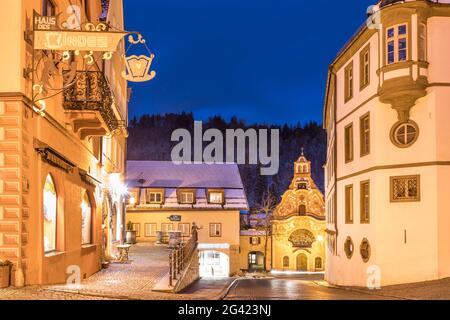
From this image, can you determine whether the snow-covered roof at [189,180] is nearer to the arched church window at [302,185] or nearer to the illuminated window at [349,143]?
the arched church window at [302,185]

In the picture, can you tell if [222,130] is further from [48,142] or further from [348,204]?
[48,142]

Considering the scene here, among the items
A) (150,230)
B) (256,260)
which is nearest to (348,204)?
(150,230)

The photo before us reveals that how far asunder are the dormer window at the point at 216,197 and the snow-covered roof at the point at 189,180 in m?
0.32

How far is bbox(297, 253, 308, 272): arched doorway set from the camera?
206 ft

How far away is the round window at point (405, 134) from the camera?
21.9m

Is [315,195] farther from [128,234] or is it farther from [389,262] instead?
[389,262]

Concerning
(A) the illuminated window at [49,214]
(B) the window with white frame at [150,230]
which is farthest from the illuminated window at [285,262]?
(A) the illuminated window at [49,214]

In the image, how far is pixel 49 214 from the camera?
16.1 metres

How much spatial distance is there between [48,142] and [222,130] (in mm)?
114416

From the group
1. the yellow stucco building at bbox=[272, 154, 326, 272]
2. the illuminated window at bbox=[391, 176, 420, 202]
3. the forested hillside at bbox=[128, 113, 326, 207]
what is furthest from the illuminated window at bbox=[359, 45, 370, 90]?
the forested hillside at bbox=[128, 113, 326, 207]

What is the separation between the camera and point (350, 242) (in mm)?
26328

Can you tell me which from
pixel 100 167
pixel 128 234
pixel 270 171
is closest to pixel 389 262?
pixel 100 167

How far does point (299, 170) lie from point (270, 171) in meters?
44.6
